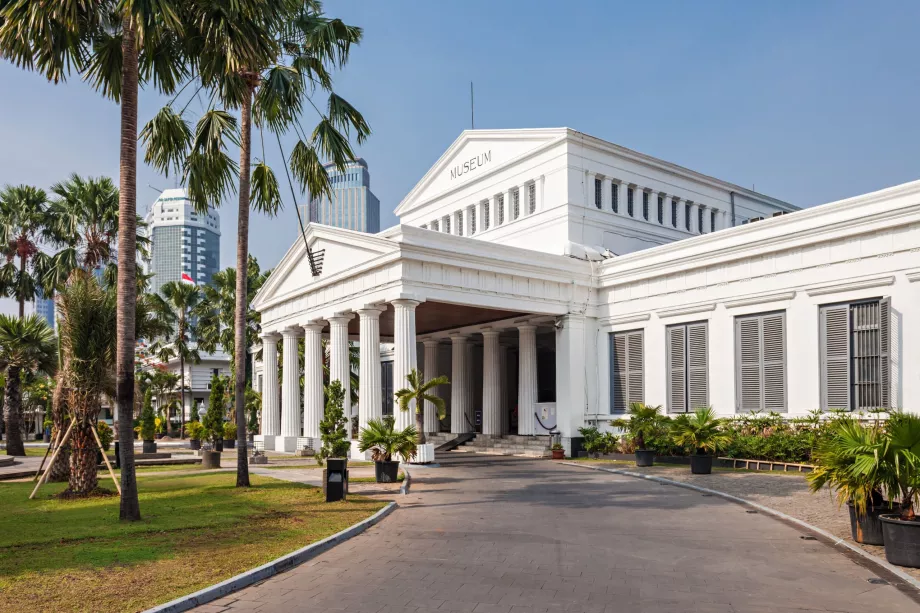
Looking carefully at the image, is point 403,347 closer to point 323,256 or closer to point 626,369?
point 323,256

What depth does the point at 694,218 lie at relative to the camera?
4103 centimetres

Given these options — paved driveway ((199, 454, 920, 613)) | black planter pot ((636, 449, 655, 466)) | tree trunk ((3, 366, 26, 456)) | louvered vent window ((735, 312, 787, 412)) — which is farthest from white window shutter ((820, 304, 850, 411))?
tree trunk ((3, 366, 26, 456))

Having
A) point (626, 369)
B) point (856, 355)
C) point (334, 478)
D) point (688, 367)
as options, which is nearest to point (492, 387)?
point (626, 369)

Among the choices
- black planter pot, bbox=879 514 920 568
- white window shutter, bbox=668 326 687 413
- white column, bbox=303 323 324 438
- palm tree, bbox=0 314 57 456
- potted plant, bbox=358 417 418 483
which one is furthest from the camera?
white column, bbox=303 323 324 438

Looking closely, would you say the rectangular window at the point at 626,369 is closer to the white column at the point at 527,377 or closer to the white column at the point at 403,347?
the white column at the point at 527,377

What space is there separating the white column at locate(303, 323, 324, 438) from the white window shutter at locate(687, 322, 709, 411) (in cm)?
1627

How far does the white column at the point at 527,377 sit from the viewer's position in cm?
3391

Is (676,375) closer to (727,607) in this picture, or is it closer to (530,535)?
(530,535)

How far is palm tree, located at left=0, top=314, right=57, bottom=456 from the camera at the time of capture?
34.2 m

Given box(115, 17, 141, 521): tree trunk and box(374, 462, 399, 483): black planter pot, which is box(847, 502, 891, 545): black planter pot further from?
box(374, 462, 399, 483): black planter pot

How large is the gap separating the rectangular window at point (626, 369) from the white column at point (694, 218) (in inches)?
488

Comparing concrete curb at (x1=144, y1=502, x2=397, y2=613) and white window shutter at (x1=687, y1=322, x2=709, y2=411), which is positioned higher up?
white window shutter at (x1=687, y1=322, x2=709, y2=411)

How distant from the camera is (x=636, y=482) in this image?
69.8 feet

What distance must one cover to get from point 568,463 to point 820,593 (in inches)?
784
